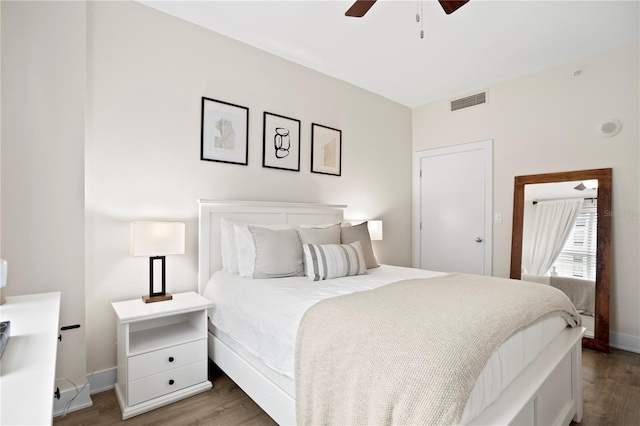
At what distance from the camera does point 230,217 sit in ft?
9.00

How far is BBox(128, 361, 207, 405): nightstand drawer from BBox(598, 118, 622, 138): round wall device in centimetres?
396

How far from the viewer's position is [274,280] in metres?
2.24

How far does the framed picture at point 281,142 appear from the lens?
3131 millimetres

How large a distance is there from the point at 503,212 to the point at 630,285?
125 centimetres

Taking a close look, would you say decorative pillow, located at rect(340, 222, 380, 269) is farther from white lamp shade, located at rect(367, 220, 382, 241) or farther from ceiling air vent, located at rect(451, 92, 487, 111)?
ceiling air vent, located at rect(451, 92, 487, 111)

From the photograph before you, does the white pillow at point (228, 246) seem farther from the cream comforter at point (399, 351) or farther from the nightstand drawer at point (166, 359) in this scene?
the cream comforter at point (399, 351)

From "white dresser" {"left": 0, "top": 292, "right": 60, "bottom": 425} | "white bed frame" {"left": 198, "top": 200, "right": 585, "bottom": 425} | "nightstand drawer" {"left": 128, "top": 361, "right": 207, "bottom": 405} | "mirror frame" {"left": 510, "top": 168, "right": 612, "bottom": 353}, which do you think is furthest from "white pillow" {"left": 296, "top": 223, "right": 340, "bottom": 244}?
"mirror frame" {"left": 510, "top": 168, "right": 612, "bottom": 353}

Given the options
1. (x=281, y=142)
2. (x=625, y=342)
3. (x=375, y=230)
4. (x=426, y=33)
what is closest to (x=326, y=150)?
(x=281, y=142)

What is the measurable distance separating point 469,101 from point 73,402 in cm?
463

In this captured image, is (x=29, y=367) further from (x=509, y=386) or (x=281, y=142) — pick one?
(x=281, y=142)

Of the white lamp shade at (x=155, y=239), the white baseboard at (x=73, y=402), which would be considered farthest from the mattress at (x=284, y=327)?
the white baseboard at (x=73, y=402)

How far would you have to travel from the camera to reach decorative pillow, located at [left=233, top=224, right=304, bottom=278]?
2.33m

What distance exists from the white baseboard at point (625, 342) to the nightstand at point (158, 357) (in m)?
3.55

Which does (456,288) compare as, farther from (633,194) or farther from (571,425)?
(633,194)
